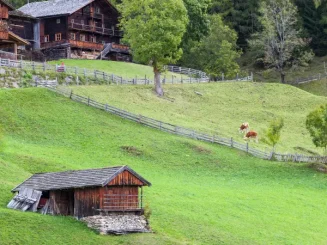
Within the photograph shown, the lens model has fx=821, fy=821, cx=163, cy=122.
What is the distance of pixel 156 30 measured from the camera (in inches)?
3095

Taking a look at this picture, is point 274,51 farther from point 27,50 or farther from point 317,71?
point 27,50

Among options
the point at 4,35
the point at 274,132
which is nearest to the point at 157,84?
the point at 4,35

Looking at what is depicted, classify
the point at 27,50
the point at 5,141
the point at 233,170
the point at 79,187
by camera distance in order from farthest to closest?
the point at 27,50 → the point at 233,170 → the point at 5,141 → the point at 79,187

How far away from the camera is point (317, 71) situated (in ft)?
360

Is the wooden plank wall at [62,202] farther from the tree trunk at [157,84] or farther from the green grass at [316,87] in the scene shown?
the green grass at [316,87]

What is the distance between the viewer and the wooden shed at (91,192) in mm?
39844

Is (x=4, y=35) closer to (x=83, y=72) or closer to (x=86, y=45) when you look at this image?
(x=83, y=72)

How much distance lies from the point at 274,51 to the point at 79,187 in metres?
70.3

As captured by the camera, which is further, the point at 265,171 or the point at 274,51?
the point at 274,51

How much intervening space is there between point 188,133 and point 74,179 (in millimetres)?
26171

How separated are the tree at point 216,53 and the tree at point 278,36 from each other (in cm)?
475

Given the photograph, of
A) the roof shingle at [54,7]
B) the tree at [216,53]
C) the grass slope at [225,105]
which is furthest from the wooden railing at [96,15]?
the grass slope at [225,105]

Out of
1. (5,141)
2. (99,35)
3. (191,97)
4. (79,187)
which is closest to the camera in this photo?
(79,187)

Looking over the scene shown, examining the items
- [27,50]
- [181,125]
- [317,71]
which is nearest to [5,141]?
[181,125]
